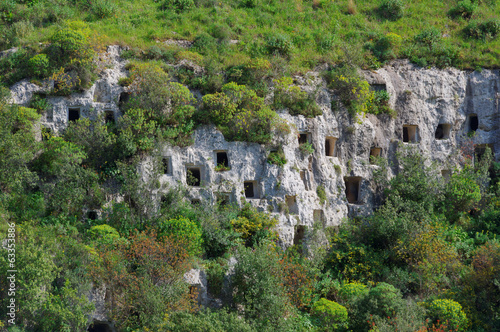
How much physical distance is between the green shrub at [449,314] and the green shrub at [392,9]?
982 inches

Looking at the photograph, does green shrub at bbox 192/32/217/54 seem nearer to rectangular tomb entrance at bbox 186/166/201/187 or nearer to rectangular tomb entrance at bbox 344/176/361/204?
rectangular tomb entrance at bbox 186/166/201/187

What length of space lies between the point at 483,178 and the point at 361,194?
7549mm

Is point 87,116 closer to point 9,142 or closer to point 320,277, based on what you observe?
point 9,142

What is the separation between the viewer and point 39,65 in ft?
104

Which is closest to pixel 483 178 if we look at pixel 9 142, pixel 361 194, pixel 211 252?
pixel 361 194

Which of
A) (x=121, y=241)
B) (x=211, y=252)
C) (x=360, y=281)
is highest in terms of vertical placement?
(x=121, y=241)

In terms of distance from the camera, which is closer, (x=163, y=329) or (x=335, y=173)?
(x=163, y=329)

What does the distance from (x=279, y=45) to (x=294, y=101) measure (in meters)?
5.61

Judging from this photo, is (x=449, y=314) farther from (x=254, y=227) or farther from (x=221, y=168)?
(x=221, y=168)

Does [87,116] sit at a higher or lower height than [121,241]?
higher

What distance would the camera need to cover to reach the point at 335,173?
33531 millimetres

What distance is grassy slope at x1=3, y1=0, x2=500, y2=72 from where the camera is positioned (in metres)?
37.4

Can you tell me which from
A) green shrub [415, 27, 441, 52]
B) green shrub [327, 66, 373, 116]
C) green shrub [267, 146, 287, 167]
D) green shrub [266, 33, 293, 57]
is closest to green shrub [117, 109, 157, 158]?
green shrub [267, 146, 287, 167]

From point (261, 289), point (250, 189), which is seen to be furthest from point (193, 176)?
point (261, 289)
